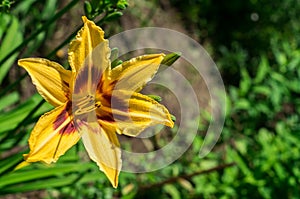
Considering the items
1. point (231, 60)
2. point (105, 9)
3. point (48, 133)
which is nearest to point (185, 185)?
point (231, 60)

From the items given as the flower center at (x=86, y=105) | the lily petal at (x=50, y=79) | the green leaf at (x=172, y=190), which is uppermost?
the lily petal at (x=50, y=79)

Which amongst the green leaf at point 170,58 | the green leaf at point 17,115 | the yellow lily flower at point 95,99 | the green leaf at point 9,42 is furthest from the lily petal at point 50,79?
the green leaf at point 9,42

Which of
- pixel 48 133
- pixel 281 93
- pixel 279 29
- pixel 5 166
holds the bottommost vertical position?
pixel 279 29

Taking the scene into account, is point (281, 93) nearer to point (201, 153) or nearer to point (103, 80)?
point (201, 153)

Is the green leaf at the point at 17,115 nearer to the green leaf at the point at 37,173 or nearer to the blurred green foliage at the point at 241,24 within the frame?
the green leaf at the point at 37,173

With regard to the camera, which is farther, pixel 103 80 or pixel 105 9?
pixel 105 9

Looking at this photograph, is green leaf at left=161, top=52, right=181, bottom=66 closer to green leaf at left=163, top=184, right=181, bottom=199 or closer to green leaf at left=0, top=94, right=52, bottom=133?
green leaf at left=0, top=94, right=52, bottom=133

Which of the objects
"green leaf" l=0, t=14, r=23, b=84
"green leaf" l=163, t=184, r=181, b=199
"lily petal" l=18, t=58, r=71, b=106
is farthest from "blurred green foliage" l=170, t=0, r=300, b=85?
"lily petal" l=18, t=58, r=71, b=106
